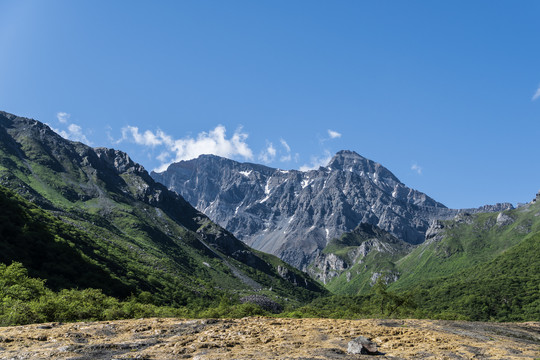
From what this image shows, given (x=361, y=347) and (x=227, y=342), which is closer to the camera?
(x=361, y=347)

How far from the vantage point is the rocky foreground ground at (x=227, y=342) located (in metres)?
25.4

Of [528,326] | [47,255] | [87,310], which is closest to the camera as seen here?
[87,310]

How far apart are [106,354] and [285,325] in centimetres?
1649

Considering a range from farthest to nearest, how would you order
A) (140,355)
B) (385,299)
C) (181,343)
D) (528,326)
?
1. (385,299)
2. (528,326)
3. (181,343)
4. (140,355)

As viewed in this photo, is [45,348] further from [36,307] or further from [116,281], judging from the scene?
[116,281]

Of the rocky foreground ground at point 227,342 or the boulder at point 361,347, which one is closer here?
the rocky foreground ground at point 227,342

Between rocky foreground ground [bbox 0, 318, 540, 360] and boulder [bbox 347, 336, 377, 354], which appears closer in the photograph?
rocky foreground ground [bbox 0, 318, 540, 360]

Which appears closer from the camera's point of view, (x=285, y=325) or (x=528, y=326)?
(x=285, y=325)

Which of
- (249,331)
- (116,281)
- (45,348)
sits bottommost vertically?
(116,281)

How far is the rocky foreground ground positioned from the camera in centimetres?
2542

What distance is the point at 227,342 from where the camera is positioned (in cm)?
2808

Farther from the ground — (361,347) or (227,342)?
(361,347)

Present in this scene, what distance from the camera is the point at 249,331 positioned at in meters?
31.8

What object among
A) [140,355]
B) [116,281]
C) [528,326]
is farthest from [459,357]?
[116,281]
